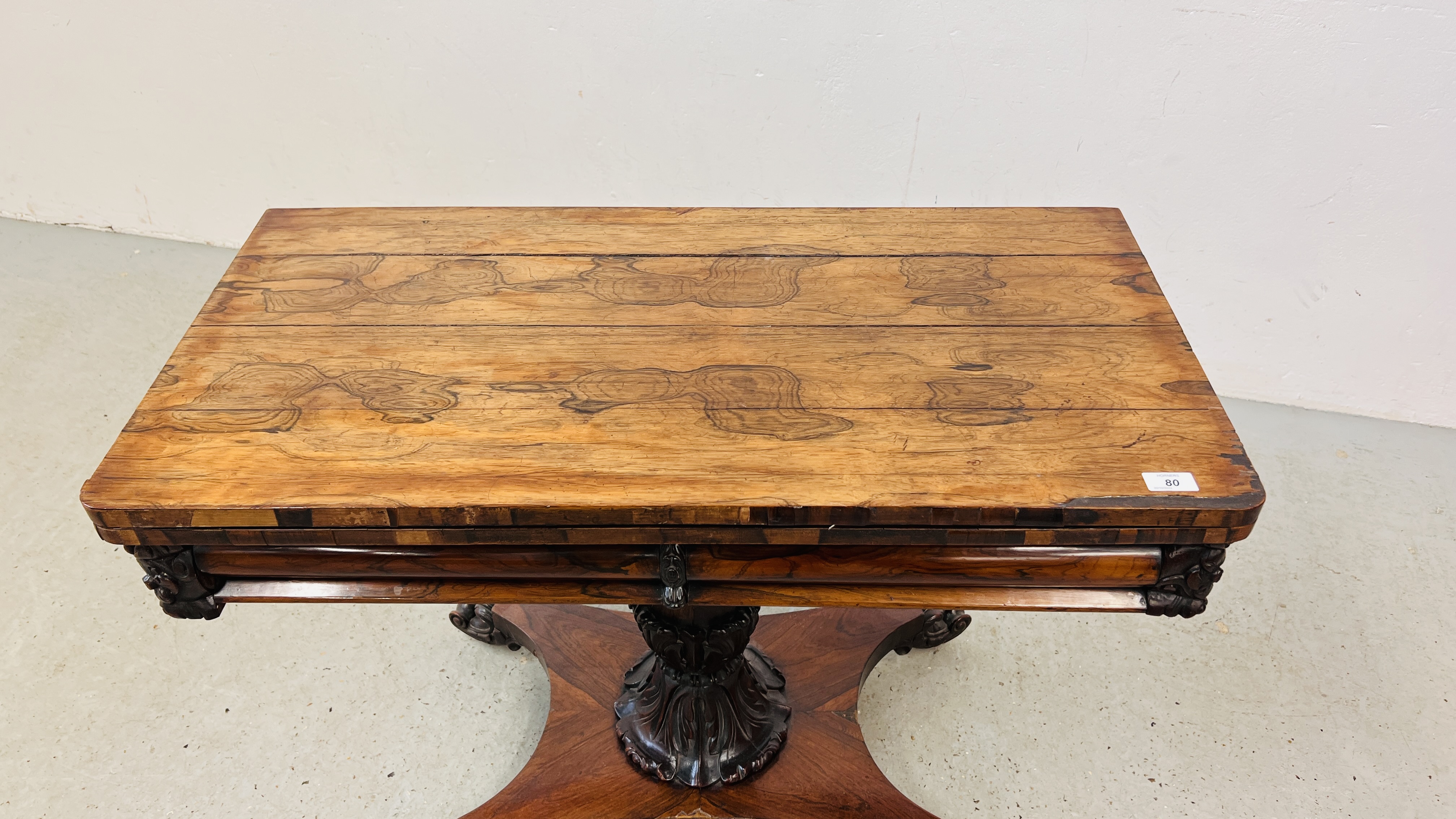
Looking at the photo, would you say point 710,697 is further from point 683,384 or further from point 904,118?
point 904,118

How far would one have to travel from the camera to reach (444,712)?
214cm

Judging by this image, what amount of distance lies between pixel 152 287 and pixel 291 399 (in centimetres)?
211

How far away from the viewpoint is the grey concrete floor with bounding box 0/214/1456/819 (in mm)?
1982

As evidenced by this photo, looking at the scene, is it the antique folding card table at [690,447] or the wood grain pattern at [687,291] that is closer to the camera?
the antique folding card table at [690,447]

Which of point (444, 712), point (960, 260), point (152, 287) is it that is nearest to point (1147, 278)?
point (960, 260)

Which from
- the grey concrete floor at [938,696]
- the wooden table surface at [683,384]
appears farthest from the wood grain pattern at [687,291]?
the grey concrete floor at [938,696]

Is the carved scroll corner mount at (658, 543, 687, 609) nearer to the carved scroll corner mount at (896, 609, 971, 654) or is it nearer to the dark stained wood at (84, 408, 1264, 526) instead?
the dark stained wood at (84, 408, 1264, 526)

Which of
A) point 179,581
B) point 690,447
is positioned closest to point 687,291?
point 690,447

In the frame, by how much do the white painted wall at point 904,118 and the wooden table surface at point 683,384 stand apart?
888mm

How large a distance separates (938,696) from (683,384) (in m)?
0.99

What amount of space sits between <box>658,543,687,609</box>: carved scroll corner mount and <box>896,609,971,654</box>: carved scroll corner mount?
865 mm

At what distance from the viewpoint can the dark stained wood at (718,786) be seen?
1879mm

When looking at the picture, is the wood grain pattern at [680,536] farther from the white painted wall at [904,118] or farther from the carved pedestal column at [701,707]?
the white painted wall at [904,118]

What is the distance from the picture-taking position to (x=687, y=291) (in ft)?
5.82
